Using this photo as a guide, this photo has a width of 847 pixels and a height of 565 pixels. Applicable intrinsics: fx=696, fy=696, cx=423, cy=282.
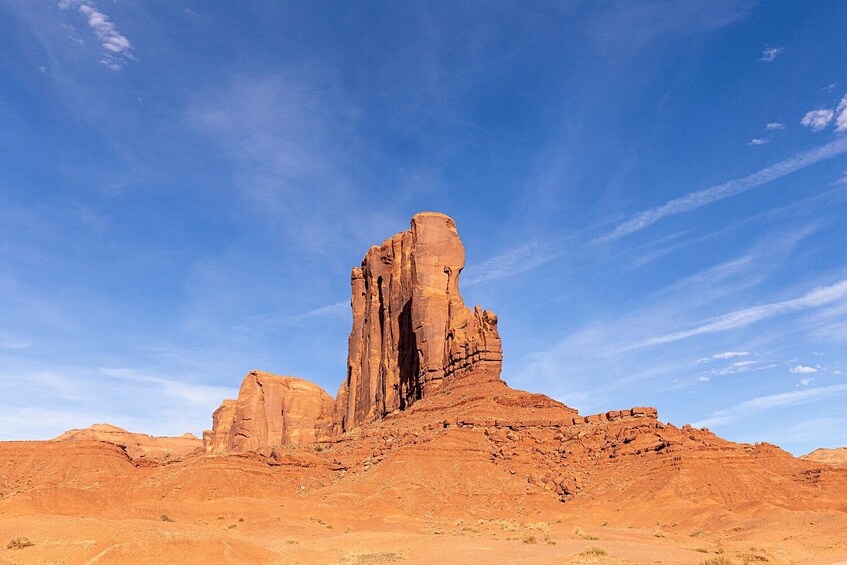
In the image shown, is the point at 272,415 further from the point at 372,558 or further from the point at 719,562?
the point at 719,562

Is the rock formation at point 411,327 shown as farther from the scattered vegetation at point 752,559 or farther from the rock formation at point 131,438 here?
the rock formation at point 131,438

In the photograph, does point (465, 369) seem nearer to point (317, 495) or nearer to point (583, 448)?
point (583, 448)

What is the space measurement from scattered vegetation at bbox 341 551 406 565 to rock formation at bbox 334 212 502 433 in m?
49.4

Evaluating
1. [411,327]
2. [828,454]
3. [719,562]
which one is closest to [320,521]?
[719,562]

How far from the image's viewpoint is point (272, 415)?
132 meters

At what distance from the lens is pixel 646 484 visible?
5434 cm

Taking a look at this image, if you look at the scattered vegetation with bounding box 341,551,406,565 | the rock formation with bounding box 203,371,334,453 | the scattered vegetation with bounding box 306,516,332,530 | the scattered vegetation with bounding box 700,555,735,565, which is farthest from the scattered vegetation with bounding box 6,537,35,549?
the rock formation with bounding box 203,371,334,453

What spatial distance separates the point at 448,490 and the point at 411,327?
41.9 meters

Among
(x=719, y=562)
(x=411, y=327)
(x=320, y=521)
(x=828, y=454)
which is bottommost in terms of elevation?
(x=719, y=562)

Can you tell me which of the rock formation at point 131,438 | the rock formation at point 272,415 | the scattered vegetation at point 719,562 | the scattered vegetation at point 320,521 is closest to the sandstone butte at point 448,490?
the scattered vegetation at point 719,562

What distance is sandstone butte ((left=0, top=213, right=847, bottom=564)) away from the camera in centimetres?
2698

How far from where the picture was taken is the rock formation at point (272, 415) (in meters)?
129

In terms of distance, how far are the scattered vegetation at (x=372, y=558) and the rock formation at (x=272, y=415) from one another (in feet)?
325

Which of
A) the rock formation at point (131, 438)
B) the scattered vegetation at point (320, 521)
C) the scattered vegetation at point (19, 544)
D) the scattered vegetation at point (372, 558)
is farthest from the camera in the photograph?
the rock formation at point (131, 438)
